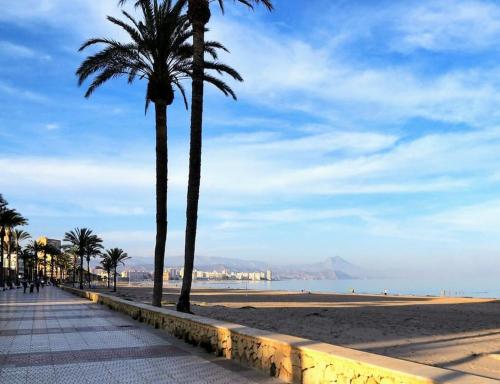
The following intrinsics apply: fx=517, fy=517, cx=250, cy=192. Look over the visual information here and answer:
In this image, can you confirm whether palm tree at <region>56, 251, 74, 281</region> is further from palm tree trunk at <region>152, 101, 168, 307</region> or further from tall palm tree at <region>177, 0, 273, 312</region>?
tall palm tree at <region>177, 0, 273, 312</region>

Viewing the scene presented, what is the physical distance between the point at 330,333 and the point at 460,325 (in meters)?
7.21

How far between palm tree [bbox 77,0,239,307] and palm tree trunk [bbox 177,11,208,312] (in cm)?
203

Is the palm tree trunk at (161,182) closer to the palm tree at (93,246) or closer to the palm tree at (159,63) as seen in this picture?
the palm tree at (159,63)

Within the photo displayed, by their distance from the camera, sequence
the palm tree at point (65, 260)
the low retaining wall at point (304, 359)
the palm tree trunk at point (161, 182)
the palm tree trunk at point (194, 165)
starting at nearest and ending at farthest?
1. the low retaining wall at point (304, 359)
2. the palm tree trunk at point (194, 165)
3. the palm tree trunk at point (161, 182)
4. the palm tree at point (65, 260)

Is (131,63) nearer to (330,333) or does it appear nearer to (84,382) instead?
(330,333)

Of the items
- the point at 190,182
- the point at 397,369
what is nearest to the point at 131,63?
the point at 190,182

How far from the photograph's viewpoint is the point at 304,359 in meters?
5.94

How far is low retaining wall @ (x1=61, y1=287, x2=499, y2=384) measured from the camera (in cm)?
445

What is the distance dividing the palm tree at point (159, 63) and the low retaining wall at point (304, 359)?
Result: 9.63 metres

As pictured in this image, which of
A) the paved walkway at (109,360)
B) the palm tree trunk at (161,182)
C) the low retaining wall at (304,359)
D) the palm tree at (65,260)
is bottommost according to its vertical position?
the palm tree at (65,260)

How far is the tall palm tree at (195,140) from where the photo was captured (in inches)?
639

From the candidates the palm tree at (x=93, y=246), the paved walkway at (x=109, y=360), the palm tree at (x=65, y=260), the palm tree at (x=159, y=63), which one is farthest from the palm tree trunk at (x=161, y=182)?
the palm tree at (x=65, y=260)

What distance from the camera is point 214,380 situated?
21.4ft

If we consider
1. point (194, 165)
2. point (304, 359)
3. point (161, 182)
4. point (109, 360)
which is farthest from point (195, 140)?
point (304, 359)
